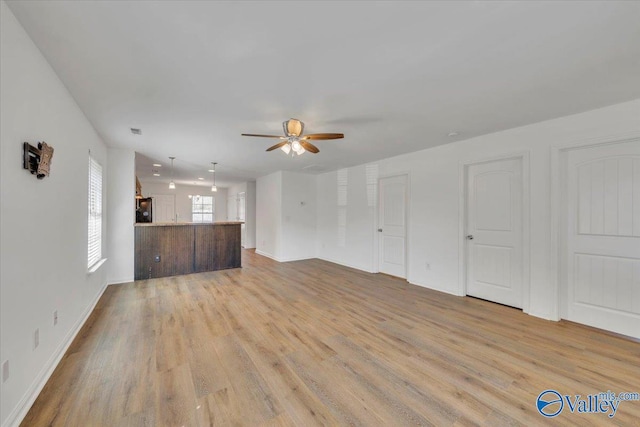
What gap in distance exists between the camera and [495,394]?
1.79 metres

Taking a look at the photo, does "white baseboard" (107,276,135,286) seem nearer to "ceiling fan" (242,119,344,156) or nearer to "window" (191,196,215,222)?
"ceiling fan" (242,119,344,156)

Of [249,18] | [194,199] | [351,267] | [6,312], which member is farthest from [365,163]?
[194,199]

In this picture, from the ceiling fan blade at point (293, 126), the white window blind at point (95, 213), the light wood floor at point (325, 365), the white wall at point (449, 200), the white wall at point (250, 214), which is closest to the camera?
the light wood floor at point (325, 365)

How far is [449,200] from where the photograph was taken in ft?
13.3

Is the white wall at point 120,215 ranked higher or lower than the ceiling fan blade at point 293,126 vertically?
lower

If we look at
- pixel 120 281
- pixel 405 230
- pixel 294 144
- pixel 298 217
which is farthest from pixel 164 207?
pixel 405 230

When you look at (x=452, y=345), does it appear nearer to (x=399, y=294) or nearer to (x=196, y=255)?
(x=399, y=294)

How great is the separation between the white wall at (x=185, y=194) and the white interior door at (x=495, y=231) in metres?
9.71

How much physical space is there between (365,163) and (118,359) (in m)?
5.10

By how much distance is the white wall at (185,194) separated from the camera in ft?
30.8

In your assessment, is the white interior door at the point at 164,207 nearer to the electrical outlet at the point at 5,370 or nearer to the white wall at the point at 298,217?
the white wall at the point at 298,217

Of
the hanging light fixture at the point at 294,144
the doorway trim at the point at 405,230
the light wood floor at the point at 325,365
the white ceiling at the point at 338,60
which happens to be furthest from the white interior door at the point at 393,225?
the hanging light fixture at the point at 294,144

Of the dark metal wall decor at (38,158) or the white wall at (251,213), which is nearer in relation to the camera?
the dark metal wall decor at (38,158)

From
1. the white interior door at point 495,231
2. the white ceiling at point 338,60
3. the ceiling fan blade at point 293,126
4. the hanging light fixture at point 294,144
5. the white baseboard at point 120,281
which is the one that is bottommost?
the white baseboard at point 120,281
